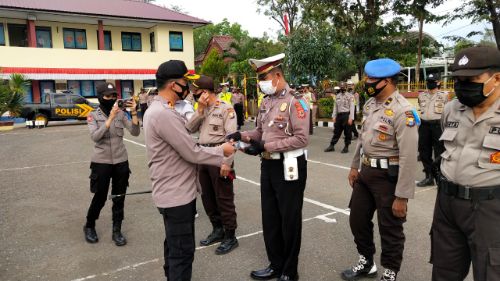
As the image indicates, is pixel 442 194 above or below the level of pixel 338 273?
above

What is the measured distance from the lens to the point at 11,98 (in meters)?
17.3

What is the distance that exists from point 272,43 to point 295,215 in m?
28.9

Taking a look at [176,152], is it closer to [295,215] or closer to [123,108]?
[295,215]

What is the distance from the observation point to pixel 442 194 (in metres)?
2.53

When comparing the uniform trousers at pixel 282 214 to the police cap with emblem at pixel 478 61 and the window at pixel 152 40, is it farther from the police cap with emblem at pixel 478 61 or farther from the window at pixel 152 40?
the window at pixel 152 40

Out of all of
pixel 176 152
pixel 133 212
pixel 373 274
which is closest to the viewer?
pixel 176 152

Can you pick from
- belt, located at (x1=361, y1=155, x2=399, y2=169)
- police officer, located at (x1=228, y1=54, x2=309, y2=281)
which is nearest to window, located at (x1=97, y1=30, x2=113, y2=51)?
police officer, located at (x1=228, y1=54, x2=309, y2=281)

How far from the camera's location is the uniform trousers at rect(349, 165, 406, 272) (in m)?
3.15

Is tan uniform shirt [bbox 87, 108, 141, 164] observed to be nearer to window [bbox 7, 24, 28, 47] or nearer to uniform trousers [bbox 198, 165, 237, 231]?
uniform trousers [bbox 198, 165, 237, 231]

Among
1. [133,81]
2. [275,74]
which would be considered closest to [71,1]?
[133,81]

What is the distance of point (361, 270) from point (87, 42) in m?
25.3

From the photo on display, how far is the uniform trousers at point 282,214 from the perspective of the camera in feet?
10.8

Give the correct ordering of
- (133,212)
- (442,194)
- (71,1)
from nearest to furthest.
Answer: (442,194) → (133,212) → (71,1)

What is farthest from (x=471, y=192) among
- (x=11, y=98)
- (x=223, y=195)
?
(x=11, y=98)
